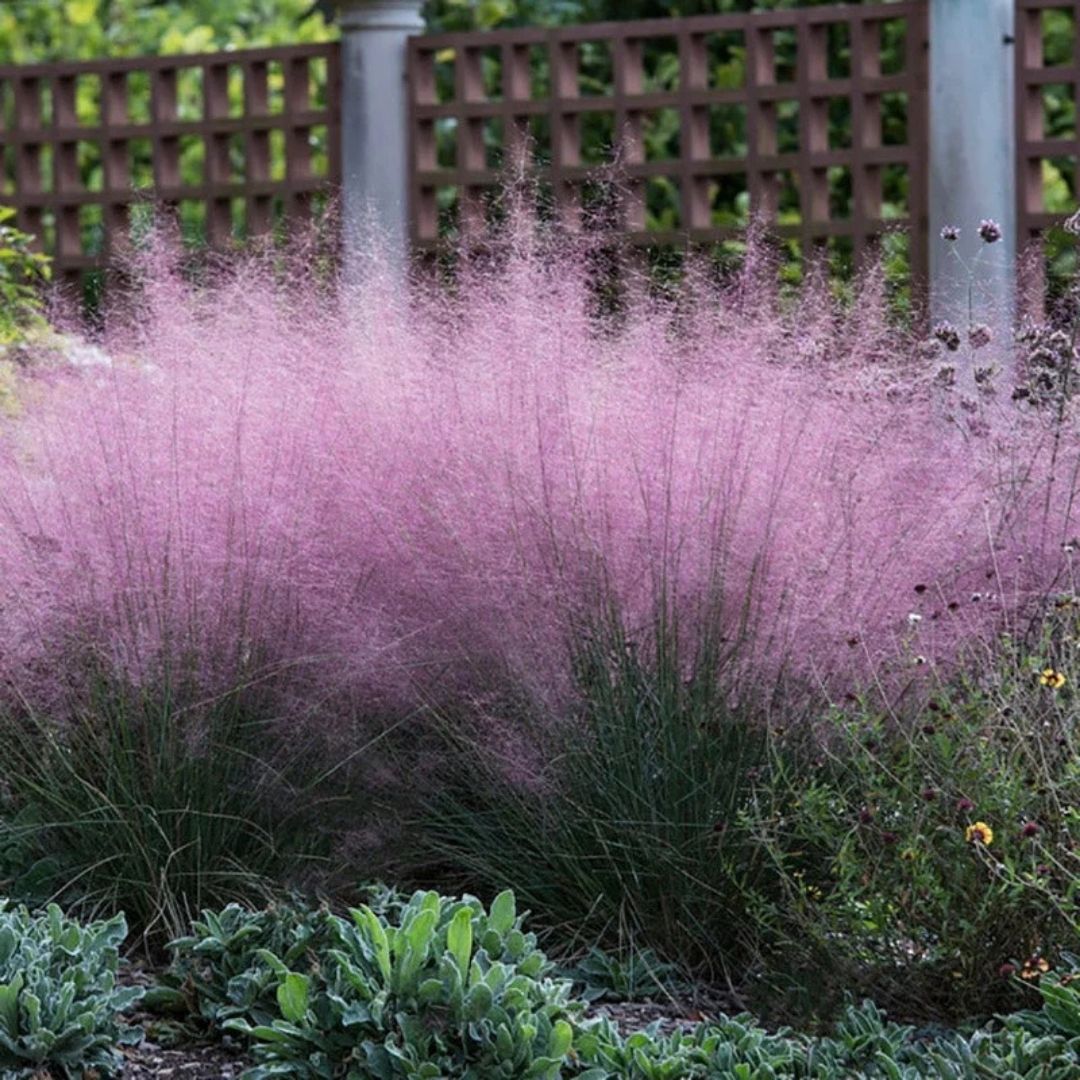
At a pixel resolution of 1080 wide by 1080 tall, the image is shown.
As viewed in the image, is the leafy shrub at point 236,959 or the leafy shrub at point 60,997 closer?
the leafy shrub at point 60,997

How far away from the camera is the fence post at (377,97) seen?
7.27m

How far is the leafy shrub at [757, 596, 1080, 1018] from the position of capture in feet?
9.00

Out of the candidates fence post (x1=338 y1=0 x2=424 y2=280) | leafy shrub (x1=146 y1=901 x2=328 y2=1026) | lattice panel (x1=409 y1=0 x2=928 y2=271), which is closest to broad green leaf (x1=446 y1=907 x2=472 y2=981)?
leafy shrub (x1=146 y1=901 x2=328 y2=1026)

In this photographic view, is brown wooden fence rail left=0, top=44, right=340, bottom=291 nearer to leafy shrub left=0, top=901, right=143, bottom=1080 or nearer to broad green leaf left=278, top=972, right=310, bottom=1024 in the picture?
leafy shrub left=0, top=901, right=143, bottom=1080

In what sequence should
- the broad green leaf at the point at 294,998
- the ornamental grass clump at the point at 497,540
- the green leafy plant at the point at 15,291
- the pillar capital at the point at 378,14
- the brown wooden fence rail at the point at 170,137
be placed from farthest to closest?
the brown wooden fence rail at the point at 170,137
the pillar capital at the point at 378,14
the green leafy plant at the point at 15,291
the ornamental grass clump at the point at 497,540
the broad green leaf at the point at 294,998

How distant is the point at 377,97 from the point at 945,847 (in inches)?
197

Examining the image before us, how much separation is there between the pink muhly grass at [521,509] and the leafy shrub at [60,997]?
576 mm

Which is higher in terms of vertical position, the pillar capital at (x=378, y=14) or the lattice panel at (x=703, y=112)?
the pillar capital at (x=378, y=14)

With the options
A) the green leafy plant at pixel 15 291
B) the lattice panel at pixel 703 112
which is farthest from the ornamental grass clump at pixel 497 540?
the lattice panel at pixel 703 112

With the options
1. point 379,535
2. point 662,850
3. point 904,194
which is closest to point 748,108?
point 904,194

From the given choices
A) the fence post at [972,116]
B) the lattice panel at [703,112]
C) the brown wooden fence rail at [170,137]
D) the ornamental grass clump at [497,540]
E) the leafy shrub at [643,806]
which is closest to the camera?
the leafy shrub at [643,806]

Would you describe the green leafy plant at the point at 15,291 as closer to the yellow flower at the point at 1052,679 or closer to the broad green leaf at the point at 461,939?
the broad green leaf at the point at 461,939

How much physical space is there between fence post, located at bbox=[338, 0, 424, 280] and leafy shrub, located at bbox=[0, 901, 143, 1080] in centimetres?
478

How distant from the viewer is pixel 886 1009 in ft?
9.44
